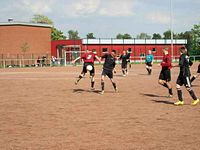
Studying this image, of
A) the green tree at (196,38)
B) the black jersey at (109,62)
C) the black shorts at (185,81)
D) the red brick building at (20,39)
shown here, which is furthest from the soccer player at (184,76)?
the green tree at (196,38)

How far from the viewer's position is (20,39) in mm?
69875

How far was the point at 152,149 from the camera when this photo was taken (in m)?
6.82

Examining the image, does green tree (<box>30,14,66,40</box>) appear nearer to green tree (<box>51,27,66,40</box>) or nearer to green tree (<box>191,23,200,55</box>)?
green tree (<box>51,27,66,40</box>)

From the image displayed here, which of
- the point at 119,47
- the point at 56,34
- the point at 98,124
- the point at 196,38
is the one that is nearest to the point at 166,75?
the point at 98,124

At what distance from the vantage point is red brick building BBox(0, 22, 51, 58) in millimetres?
68875

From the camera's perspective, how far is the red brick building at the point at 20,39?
68875 millimetres

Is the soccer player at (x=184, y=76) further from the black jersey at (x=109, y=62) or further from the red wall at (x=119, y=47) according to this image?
the red wall at (x=119, y=47)

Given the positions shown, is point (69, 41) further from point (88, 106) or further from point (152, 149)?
point (152, 149)

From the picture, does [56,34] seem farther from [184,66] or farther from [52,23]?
[184,66]

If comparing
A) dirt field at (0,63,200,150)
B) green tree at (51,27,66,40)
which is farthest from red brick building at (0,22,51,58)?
dirt field at (0,63,200,150)

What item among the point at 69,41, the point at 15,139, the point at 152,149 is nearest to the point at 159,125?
the point at 152,149

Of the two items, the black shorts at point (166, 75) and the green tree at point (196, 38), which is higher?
the green tree at point (196, 38)

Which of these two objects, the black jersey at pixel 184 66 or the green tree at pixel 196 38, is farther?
the green tree at pixel 196 38

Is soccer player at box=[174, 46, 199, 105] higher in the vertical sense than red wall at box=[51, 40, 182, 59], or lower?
lower
